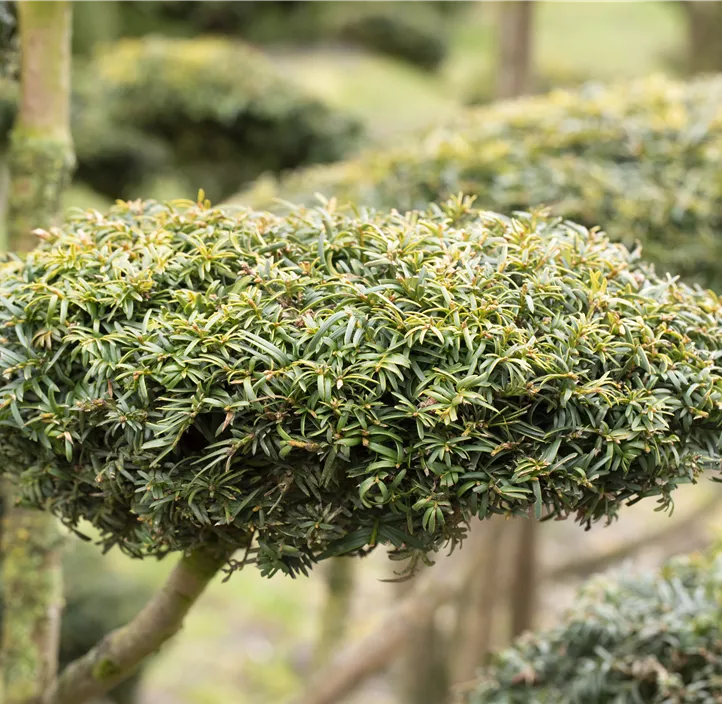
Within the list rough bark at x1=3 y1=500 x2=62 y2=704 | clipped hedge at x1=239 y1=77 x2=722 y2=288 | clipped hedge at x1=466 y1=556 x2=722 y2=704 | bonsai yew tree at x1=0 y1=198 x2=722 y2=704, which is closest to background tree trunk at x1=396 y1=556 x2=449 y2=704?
clipped hedge at x1=466 y1=556 x2=722 y2=704

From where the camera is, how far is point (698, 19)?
9336 millimetres

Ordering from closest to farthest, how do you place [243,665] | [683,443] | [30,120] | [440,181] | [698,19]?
[683,443] → [30,120] → [440,181] → [243,665] → [698,19]

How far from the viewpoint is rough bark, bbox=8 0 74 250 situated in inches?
113

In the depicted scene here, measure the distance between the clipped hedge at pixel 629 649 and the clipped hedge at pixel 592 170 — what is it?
1243mm

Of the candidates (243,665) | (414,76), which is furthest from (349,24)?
(243,665)

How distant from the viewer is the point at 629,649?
293 cm

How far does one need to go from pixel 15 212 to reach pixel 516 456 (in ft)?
6.75

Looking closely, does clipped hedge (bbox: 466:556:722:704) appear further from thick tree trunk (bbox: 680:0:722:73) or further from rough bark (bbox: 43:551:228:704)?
thick tree trunk (bbox: 680:0:722:73)

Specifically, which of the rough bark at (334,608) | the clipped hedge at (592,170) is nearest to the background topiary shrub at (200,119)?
the clipped hedge at (592,170)

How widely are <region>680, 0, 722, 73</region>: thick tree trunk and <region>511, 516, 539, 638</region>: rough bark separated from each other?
20.6ft

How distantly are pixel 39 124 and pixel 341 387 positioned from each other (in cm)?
180

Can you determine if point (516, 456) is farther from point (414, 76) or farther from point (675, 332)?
point (414, 76)

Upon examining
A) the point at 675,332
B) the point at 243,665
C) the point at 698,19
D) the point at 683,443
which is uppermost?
the point at 698,19

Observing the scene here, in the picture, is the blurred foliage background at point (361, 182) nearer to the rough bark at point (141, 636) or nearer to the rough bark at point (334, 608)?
the rough bark at point (334, 608)
